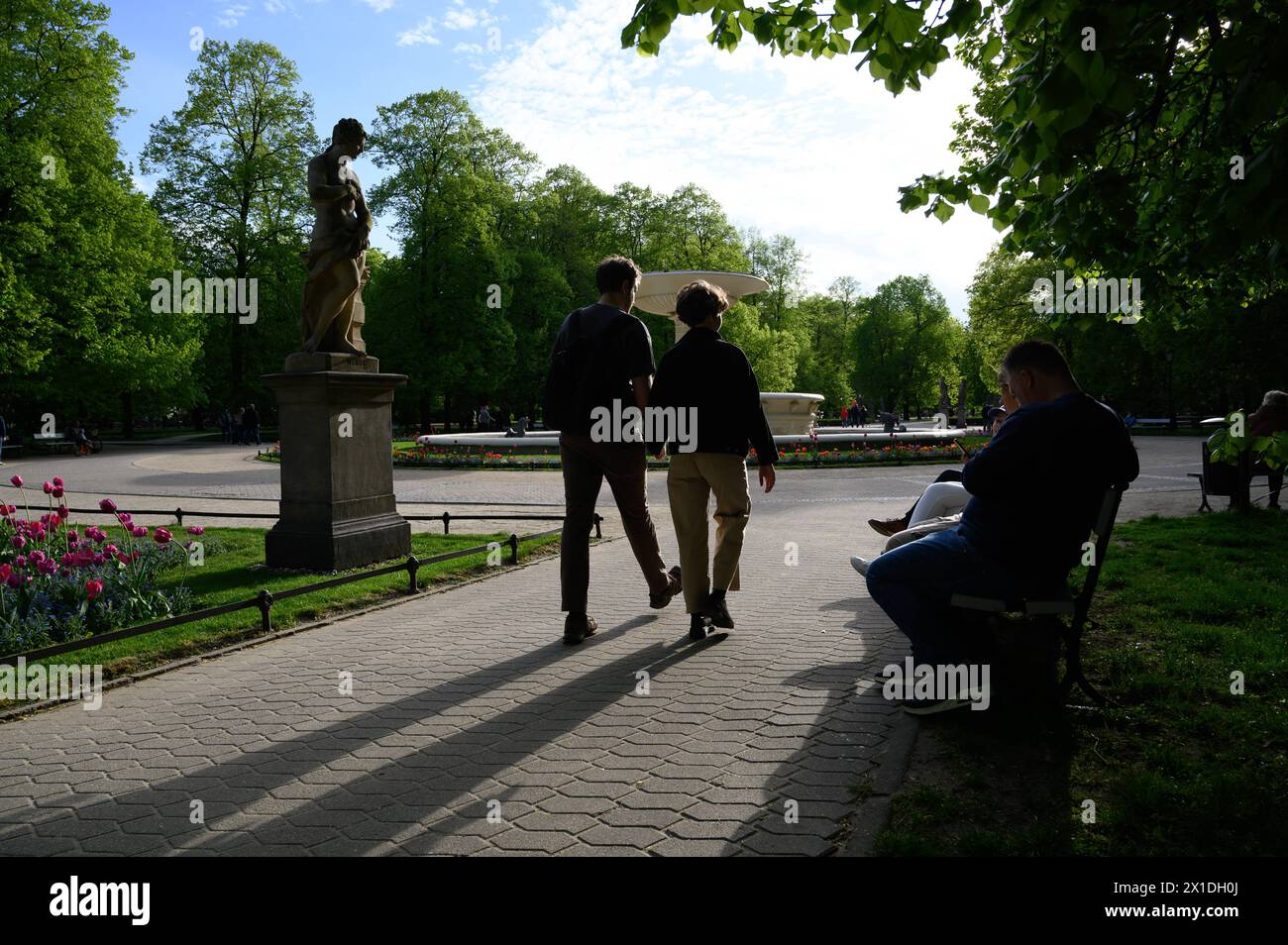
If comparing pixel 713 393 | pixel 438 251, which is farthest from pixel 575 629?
pixel 438 251

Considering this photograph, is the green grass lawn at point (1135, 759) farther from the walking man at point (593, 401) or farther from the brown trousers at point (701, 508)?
the walking man at point (593, 401)

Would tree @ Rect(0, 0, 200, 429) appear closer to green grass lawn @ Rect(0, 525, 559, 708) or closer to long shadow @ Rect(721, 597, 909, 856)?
green grass lawn @ Rect(0, 525, 559, 708)

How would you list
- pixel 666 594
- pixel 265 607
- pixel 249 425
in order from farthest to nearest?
pixel 249 425
pixel 265 607
pixel 666 594

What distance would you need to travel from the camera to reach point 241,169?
1571 inches

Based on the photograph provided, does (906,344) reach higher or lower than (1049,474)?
higher

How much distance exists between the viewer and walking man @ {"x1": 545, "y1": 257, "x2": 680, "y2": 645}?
18.2 feet

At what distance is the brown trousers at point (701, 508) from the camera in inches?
220

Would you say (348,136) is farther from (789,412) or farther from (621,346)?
(789,412)

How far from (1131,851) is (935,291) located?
78.7m

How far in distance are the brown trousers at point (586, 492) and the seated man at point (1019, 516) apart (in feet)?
6.09

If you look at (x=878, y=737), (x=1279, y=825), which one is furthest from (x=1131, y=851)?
(x=878, y=737)

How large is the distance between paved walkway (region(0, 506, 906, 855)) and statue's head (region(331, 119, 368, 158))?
4.93 meters

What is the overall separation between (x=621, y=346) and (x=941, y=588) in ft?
8.24

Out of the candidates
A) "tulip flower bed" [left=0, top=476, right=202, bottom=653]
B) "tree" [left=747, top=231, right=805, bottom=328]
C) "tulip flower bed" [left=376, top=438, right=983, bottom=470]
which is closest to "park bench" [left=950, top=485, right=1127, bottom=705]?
"tulip flower bed" [left=0, top=476, right=202, bottom=653]
